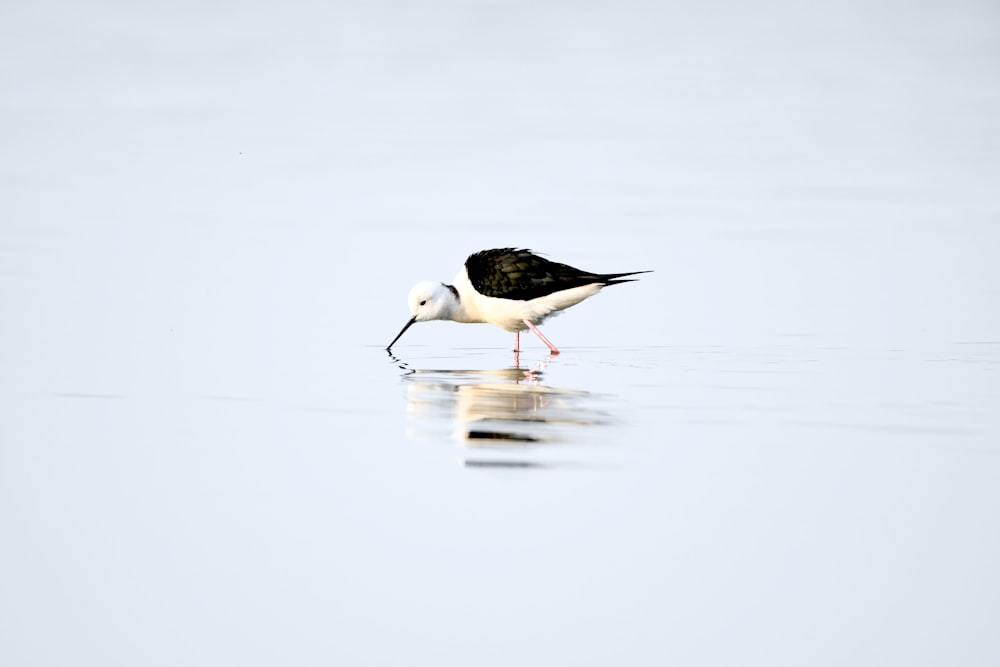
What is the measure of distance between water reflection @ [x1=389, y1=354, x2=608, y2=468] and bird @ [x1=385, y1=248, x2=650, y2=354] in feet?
4.67

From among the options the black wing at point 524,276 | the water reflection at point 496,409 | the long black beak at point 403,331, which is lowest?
the water reflection at point 496,409

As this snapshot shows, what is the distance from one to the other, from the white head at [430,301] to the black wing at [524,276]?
295 mm

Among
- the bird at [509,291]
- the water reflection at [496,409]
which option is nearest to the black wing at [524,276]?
the bird at [509,291]

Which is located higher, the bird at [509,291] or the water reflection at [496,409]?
the bird at [509,291]

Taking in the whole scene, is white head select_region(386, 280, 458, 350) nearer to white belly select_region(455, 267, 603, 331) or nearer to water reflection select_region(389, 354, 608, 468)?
white belly select_region(455, 267, 603, 331)

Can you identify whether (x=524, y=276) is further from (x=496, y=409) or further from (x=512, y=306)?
(x=496, y=409)

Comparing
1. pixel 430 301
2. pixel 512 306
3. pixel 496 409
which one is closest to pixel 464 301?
pixel 430 301

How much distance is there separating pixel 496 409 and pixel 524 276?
3.72 m

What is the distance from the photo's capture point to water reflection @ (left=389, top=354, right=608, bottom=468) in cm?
858

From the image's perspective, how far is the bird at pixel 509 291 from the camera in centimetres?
1322

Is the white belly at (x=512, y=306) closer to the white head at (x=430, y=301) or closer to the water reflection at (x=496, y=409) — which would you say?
the white head at (x=430, y=301)

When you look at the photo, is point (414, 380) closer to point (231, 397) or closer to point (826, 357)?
point (231, 397)

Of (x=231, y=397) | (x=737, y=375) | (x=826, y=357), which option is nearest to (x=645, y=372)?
(x=737, y=375)

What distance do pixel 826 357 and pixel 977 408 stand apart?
247 centimetres
